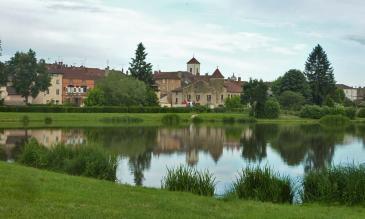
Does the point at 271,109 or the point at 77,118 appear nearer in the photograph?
the point at 77,118

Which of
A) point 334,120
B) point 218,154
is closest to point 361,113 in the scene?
point 334,120

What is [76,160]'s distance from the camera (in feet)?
69.5

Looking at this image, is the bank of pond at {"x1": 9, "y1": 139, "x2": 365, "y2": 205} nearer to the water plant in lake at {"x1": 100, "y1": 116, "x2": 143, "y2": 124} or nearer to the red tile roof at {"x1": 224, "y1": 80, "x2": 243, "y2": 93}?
the water plant in lake at {"x1": 100, "y1": 116, "x2": 143, "y2": 124}

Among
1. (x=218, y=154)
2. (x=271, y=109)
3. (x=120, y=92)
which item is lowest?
(x=218, y=154)

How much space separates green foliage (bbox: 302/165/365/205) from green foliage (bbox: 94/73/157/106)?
70.4m

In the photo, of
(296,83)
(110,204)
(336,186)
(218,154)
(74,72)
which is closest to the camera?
(110,204)

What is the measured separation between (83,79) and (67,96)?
4.96m

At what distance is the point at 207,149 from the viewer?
38.7 m

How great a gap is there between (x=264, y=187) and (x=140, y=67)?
8605cm

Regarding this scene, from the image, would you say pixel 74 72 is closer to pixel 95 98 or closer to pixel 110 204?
pixel 95 98

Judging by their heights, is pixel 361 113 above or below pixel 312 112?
below

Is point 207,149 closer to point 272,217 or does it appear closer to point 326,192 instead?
point 326,192

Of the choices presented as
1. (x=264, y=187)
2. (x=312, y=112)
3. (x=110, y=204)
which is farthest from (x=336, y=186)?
(x=312, y=112)

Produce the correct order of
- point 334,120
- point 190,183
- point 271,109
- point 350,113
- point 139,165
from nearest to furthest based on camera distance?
1. point 190,183
2. point 139,165
3. point 334,120
4. point 271,109
5. point 350,113
